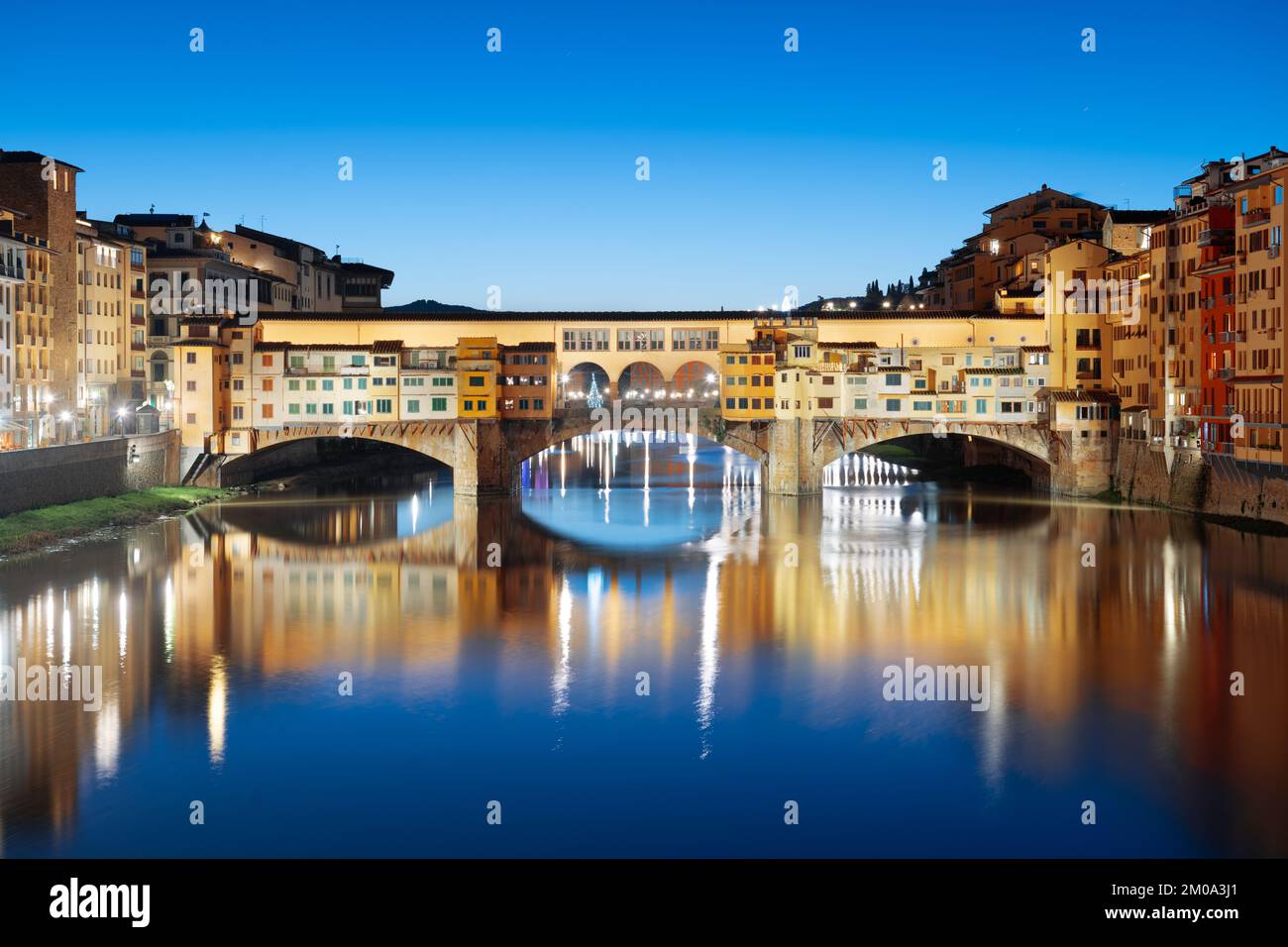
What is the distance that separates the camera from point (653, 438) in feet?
340

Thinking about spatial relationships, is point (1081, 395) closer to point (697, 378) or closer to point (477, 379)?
point (697, 378)

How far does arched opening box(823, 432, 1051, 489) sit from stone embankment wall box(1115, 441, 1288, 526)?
434 centimetres

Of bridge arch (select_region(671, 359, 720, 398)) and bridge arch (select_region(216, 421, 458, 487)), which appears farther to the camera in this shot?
bridge arch (select_region(671, 359, 720, 398))

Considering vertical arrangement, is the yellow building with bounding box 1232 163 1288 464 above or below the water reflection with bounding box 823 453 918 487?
above

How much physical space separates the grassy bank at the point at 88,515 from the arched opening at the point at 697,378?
65.2 ft

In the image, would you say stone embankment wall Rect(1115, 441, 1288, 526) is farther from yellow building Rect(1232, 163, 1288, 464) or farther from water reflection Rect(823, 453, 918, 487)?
water reflection Rect(823, 453, 918, 487)

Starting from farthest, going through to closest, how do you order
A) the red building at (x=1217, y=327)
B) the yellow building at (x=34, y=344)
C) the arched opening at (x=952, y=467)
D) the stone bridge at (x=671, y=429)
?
the arched opening at (x=952, y=467) < the stone bridge at (x=671, y=429) < the yellow building at (x=34, y=344) < the red building at (x=1217, y=327)

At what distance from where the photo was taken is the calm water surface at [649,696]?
15.8 meters

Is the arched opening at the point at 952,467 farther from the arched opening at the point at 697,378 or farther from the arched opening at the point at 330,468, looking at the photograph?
the arched opening at the point at 330,468

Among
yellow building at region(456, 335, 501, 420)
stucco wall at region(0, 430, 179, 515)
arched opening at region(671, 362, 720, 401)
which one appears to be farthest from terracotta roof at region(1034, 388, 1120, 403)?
stucco wall at region(0, 430, 179, 515)

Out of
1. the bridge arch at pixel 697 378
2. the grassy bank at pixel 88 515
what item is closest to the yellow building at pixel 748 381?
the bridge arch at pixel 697 378

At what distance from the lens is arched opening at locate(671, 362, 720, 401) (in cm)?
5472
